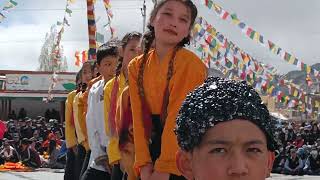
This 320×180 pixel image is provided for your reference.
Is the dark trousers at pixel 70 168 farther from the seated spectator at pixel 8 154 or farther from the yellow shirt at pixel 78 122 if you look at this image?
the seated spectator at pixel 8 154

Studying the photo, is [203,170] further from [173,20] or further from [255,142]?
[173,20]

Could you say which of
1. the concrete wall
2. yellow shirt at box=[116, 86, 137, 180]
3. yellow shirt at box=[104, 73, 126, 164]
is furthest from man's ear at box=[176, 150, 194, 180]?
the concrete wall

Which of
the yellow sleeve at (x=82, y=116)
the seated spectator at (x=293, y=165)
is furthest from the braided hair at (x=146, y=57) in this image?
the seated spectator at (x=293, y=165)

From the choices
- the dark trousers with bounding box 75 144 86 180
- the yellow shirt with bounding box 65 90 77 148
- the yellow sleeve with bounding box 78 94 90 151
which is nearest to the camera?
the yellow sleeve with bounding box 78 94 90 151

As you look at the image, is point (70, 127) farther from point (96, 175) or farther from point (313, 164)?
point (313, 164)

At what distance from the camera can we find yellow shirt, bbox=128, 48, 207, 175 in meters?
2.54

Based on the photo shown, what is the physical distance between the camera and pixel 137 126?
2.68 metres

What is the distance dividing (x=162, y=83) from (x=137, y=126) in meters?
0.24

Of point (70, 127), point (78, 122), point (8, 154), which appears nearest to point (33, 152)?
point (8, 154)

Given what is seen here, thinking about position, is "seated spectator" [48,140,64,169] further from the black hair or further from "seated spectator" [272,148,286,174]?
the black hair

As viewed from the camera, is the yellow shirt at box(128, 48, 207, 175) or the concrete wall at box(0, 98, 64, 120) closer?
the yellow shirt at box(128, 48, 207, 175)

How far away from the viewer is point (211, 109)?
4.65 feet

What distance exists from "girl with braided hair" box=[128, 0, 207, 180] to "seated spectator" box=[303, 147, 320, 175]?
12010 millimetres

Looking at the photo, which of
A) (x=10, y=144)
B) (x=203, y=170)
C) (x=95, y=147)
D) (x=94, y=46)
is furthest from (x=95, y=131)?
(x=10, y=144)
